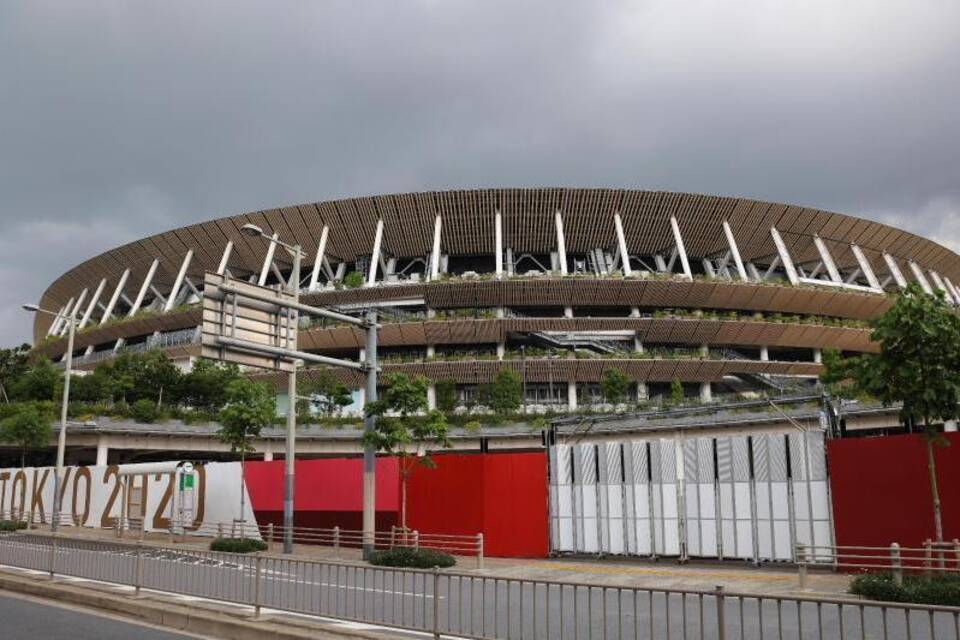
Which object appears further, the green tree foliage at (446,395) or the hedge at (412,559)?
the green tree foliage at (446,395)

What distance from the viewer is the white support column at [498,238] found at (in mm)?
57969

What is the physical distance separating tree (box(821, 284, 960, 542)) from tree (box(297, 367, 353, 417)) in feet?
136

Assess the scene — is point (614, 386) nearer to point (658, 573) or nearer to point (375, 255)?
point (375, 255)

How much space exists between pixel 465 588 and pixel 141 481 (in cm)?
2158

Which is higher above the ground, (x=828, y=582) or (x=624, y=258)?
(x=624, y=258)

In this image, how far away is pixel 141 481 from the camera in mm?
33500

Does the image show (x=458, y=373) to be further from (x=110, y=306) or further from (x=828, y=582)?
(x=828, y=582)

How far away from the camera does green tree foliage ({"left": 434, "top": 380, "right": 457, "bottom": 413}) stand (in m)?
53.8

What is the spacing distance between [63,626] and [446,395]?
145 ft

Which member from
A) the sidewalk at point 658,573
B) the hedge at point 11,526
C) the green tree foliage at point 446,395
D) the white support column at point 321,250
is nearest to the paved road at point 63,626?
the sidewalk at point 658,573

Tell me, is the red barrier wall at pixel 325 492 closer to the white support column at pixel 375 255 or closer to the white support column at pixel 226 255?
the white support column at pixel 375 255

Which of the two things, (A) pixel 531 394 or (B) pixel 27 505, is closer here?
(B) pixel 27 505

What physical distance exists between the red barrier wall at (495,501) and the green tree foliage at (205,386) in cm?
3450

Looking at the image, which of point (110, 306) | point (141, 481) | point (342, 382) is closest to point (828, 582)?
point (141, 481)
